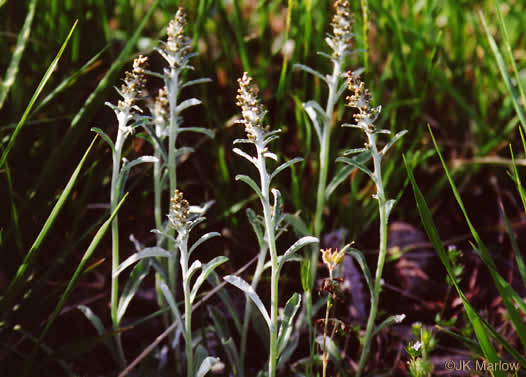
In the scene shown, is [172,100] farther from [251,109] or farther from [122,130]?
[251,109]

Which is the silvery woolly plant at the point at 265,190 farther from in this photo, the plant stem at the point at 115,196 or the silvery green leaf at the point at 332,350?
the plant stem at the point at 115,196

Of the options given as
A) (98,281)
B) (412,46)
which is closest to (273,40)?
(412,46)

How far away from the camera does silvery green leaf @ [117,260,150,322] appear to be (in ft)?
4.77

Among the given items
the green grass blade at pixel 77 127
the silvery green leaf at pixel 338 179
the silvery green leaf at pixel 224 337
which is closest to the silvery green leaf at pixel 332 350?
the silvery green leaf at pixel 224 337

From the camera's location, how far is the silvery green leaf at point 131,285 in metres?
1.45

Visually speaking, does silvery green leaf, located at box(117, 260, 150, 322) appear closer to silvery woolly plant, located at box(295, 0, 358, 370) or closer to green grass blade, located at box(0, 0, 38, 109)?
silvery woolly plant, located at box(295, 0, 358, 370)

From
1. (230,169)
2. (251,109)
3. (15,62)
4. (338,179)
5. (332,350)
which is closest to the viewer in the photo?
(251,109)

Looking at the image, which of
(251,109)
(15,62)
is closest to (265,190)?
(251,109)

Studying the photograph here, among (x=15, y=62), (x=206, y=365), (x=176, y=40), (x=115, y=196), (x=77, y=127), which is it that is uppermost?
(x=15, y=62)

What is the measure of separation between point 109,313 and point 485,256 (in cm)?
121

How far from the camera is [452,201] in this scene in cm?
210

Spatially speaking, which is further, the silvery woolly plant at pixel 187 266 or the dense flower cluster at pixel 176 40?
the dense flower cluster at pixel 176 40

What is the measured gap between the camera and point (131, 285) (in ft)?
4.85

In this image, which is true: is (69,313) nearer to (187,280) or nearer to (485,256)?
(187,280)
